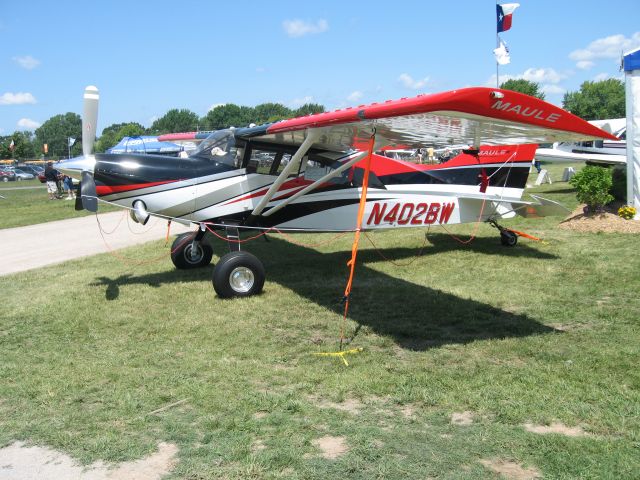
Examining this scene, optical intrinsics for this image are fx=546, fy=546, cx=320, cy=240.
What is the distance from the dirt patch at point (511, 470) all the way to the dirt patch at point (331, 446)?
89 centimetres

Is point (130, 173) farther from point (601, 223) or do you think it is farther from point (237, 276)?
point (601, 223)

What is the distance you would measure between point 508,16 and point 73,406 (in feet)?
37.9

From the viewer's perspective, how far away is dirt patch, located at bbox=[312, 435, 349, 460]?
3.54 metres

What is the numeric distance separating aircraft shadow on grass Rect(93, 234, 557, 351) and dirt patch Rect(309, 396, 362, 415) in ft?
4.58

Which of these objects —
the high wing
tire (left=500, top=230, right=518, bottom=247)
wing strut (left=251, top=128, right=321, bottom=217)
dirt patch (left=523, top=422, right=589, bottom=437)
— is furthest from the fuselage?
dirt patch (left=523, top=422, right=589, bottom=437)

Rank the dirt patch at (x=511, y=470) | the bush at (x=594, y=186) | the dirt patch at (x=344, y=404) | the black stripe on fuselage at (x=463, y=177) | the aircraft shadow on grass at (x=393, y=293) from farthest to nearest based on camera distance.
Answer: the bush at (x=594, y=186) < the black stripe on fuselage at (x=463, y=177) < the aircraft shadow on grass at (x=393, y=293) < the dirt patch at (x=344, y=404) < the dirt patch at (x=511, y=470)

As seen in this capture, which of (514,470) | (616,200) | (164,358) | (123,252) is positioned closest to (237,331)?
(164,358)

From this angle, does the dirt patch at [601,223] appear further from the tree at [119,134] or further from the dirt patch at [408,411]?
the tree at [119,134]

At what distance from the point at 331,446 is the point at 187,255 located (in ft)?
A: 21.9

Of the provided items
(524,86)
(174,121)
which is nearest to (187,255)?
(524,86)

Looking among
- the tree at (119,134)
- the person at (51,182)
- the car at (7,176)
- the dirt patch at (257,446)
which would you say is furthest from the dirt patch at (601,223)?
the tree at (119,134)

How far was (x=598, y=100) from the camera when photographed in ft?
392

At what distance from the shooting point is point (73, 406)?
4363 mm

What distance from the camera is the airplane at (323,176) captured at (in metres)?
5.79
